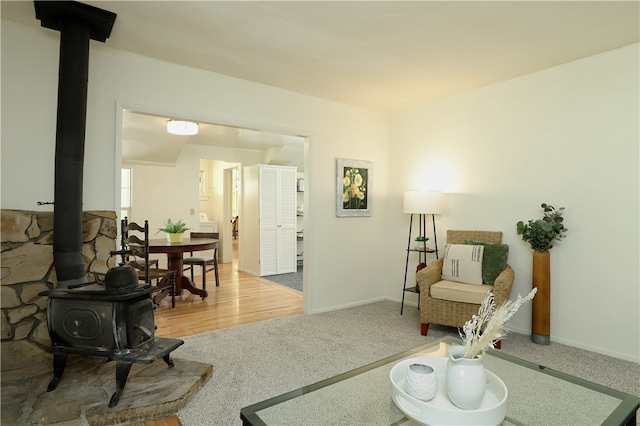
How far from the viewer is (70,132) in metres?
2.35

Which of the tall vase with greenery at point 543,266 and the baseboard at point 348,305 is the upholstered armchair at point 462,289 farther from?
the baseboard at point 348,305

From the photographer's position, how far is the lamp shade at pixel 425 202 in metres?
3.91

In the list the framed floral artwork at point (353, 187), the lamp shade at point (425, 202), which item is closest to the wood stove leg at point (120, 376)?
the framed floral artwork at point (353, 187)

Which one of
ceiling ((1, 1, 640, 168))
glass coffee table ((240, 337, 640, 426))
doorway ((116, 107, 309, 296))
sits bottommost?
glass coffee table ((240, 337, 640, 426))

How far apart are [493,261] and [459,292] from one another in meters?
0.52

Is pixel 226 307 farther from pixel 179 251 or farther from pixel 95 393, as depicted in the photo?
pixel 95 393

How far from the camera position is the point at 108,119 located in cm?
288

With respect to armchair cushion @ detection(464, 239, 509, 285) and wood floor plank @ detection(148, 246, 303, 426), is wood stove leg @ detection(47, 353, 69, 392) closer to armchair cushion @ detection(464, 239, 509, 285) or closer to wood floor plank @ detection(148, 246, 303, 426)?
wood floor plank @ detection(148, 246, 303, 426)

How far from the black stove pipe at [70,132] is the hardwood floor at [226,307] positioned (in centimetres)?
140

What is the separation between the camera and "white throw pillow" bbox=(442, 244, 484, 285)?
3.47 meters

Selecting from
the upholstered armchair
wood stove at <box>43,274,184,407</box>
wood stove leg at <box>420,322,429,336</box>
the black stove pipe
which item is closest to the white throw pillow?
the upholstered armchair

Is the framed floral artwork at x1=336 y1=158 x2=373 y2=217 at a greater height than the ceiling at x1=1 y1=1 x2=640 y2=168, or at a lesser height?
lesser

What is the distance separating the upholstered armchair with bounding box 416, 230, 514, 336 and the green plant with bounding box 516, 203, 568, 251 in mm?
275

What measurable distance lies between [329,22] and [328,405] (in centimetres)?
233
